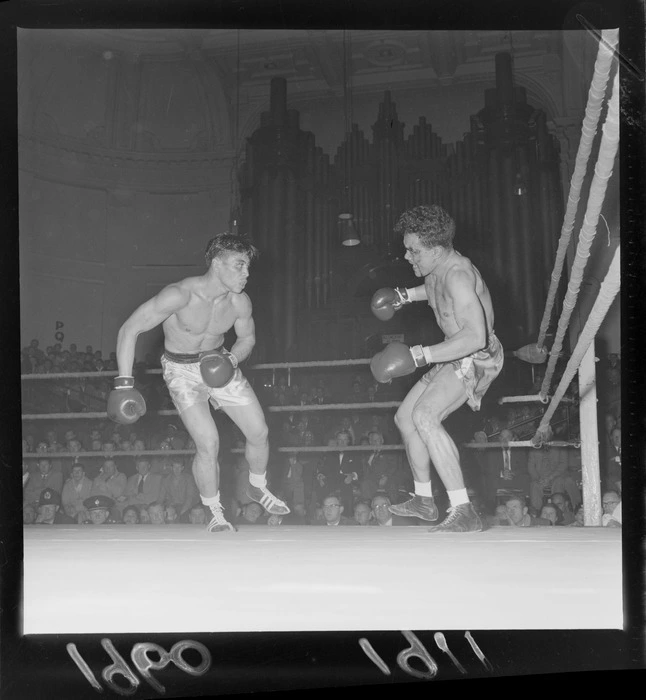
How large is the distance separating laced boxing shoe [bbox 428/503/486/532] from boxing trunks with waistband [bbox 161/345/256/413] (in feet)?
2.99

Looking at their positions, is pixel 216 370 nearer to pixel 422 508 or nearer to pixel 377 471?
pixel 422 508

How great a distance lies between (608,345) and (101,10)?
3026 millimetres

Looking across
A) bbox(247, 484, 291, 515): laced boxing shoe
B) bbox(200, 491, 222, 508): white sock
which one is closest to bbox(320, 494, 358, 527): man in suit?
bbox(247, 484, 291, 515): laced boxing shoe

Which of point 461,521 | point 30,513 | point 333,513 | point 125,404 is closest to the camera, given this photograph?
point 461,521

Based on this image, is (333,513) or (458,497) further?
(333,513)

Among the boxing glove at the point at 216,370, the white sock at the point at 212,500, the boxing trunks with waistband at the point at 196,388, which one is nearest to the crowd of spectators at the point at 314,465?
the white sock at the point at 212,500

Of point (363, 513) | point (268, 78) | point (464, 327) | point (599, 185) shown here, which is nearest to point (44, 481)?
point (363, 513)

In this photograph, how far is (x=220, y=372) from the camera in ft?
10.4

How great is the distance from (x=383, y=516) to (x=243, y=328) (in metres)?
0.93

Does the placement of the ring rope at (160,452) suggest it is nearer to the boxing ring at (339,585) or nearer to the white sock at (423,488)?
the white sock at (423,488)

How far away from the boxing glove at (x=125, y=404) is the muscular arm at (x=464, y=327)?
3.47 ft

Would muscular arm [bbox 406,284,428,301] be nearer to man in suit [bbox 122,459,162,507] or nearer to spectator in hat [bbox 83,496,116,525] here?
man in suit [bbox 122,459,162,507]

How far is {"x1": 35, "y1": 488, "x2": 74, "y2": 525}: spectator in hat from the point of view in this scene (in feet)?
12.3

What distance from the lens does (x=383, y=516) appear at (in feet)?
11.1
